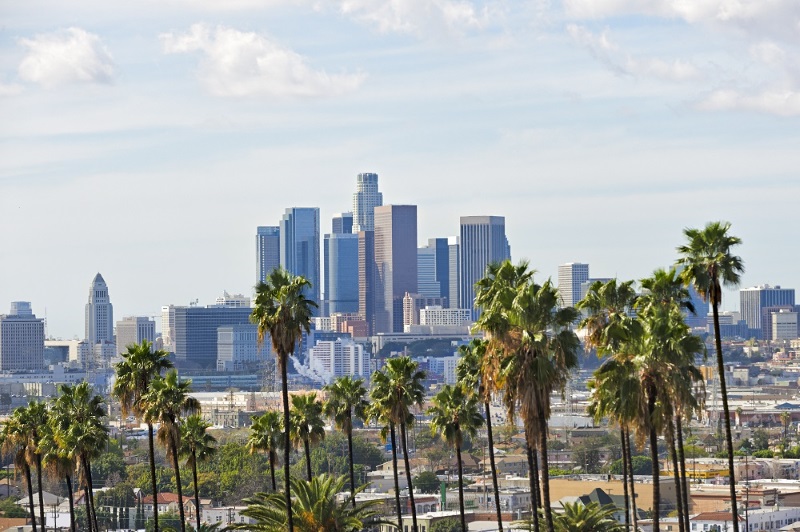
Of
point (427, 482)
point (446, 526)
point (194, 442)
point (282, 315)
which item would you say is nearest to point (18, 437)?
point (194, 442)

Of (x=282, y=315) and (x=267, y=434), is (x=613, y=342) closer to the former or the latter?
(x=282, y=315)

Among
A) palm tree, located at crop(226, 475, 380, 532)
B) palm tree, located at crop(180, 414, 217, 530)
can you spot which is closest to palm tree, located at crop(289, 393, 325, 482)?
palm tree, located at crop(180, 414, 217, 530)

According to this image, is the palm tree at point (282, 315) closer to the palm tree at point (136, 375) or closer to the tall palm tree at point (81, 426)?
the palm tree at point (136, 375)

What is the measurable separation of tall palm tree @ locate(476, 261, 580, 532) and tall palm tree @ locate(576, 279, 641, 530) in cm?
113

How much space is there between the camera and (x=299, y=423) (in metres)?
67.9

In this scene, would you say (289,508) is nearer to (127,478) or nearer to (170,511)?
(170,511)

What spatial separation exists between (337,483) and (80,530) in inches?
3447

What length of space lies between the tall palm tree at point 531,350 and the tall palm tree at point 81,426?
2106cm

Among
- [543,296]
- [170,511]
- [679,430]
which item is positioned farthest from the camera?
[170,511]

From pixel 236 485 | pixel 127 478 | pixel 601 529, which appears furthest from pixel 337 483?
pixel 127 478

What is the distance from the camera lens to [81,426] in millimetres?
60438

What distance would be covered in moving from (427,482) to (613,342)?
5627 inches

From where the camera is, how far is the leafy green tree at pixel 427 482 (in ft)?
598

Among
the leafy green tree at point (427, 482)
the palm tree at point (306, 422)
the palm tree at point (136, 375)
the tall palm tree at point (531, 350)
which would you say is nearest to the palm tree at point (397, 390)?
the palm tree at point (306, 422)
